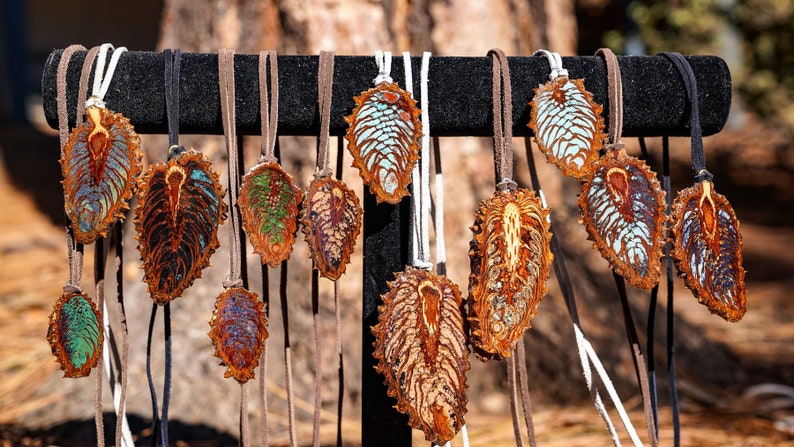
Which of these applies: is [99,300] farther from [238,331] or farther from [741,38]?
[741,38]

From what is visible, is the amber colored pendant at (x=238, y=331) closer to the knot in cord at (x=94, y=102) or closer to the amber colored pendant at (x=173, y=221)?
the amber colored pendant at (x=173, y=221)

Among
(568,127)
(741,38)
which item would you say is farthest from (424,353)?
(741,38)

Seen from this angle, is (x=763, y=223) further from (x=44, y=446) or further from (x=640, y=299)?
(x=44, y=446)

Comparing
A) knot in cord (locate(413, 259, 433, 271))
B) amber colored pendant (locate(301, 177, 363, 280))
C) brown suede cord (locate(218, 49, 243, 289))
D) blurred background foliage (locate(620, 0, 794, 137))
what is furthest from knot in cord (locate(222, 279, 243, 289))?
blurred background foliage (locate(620, 0, 794, 137))

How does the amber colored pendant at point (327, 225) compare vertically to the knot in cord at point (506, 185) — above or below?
below

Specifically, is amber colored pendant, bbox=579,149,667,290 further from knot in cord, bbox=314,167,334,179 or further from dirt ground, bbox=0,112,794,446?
dirt ground, bbox=0,112,794,446

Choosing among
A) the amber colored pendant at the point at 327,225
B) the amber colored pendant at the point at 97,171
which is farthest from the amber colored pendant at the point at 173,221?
the amber colored pendant at the point at 327,225
